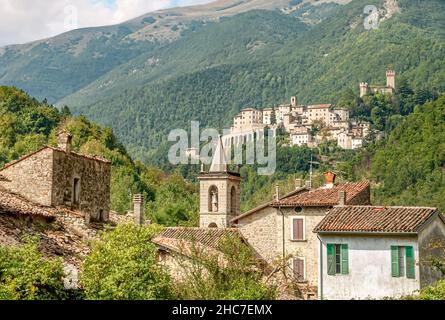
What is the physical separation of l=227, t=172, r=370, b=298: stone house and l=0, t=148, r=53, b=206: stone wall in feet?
31.7

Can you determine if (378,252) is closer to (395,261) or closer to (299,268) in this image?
(395,261)

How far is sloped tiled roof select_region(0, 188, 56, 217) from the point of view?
1083 inches

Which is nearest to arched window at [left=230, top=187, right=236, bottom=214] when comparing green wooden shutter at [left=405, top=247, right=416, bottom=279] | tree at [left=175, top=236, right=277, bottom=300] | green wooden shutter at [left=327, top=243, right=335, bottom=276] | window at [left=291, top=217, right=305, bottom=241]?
window at [left=291, top=217, right=305, bottom=241]

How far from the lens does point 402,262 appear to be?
30188 mm

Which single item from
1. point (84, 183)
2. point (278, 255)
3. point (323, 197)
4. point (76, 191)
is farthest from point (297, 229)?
point (76, 191)

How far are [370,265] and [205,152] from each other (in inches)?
5479

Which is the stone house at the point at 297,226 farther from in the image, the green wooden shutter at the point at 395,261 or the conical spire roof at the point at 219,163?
the conical spire roof at the point at 219,163

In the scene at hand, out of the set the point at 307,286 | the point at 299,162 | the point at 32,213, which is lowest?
the point at 307,286

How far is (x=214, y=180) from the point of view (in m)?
56.5

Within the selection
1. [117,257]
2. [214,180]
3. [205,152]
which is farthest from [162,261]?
[205,152]

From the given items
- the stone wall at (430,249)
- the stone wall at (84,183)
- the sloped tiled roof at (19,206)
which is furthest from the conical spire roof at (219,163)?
the sloped tiled roof at (19,206)

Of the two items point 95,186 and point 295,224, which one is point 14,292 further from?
point 295,224

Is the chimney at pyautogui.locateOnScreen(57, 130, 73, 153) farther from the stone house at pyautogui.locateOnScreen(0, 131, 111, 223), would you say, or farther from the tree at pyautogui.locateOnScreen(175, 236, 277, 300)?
the tree at pyautogui.locateOnScreen(175, 236, 277, 300)

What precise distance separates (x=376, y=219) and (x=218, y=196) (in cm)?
2487
